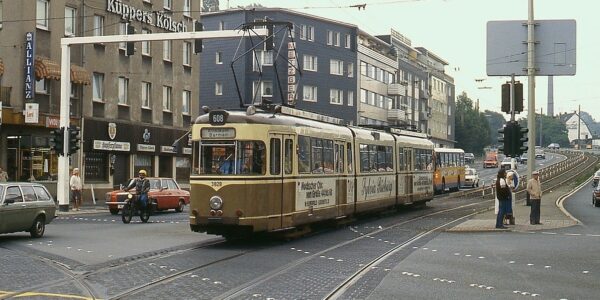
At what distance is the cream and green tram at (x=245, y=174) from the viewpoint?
17.2 meters

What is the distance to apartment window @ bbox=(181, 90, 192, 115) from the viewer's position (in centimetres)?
4971

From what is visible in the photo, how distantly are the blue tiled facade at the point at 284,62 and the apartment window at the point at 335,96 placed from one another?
0.18 meters

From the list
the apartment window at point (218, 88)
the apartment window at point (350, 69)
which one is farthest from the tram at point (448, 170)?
the apartment window at point (218, 88)

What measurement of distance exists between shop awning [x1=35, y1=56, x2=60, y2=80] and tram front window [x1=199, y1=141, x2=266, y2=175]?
2027 cm

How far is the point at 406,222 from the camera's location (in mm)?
25953

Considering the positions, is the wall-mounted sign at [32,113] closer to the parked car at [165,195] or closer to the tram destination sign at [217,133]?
the parked car at [165,195]

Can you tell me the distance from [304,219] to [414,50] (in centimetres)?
8144

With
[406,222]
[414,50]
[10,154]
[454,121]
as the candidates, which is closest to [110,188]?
[10,154]

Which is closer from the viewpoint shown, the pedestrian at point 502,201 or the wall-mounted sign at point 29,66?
the pedestrian at point 502,201

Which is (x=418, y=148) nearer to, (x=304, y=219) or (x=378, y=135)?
(x=378, y=135)

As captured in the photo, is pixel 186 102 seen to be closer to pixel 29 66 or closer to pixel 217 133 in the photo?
pixel 29 66

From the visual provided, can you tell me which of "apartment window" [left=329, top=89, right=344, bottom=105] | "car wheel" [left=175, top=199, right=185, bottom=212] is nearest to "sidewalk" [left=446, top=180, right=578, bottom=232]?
"car wheel" [left=175, top=199, right=185, bottom=212]

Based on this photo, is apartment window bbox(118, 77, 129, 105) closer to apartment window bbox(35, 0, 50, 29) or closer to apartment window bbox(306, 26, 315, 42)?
apartment window bbox(35, 0, 50, 29)

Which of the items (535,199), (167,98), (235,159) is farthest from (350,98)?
(235,159)
